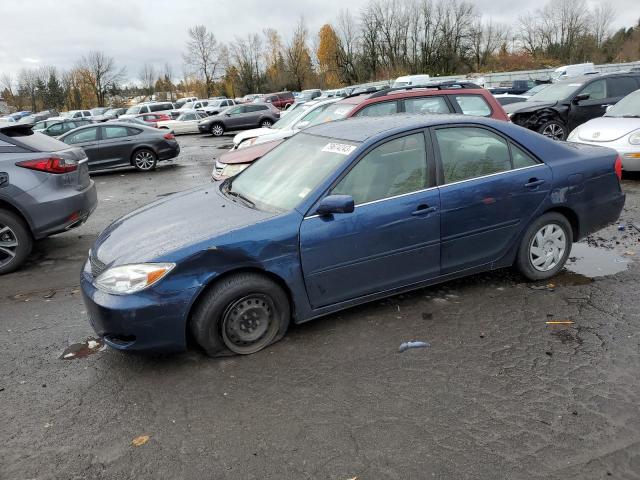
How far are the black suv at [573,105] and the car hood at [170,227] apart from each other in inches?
379

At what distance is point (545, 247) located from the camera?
473cm

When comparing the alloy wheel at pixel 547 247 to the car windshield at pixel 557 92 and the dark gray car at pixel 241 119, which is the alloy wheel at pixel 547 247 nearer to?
the car windshield at pixel 557 92

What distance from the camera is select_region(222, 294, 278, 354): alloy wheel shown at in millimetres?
3613

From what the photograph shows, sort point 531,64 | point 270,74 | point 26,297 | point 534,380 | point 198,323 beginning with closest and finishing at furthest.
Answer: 1. point 534,380
2. point 198,323
3. point 26,297
4. point 531,64
5. point 270,74

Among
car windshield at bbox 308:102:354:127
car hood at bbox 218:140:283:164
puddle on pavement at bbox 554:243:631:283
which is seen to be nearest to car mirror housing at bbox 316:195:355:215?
puddle on pavement at bbox 554:243:631:283

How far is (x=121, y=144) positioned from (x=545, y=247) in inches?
505

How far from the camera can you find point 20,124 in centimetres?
629

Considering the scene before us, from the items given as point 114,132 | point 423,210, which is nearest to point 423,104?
point 423,210

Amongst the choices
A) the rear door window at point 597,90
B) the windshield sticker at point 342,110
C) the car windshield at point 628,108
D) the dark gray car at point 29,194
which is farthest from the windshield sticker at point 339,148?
the rear door window at point 597,90

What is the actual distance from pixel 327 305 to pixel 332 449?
4.28ft

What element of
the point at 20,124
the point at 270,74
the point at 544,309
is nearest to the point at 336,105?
the point at 20,124

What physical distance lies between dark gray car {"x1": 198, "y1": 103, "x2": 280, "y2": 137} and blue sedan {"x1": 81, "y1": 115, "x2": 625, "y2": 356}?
2308cm

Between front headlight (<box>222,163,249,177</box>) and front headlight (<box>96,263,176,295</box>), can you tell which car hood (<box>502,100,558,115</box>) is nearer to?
front headlight (<box>222,163,249,177</box>)

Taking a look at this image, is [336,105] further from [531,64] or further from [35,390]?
[531,64]
